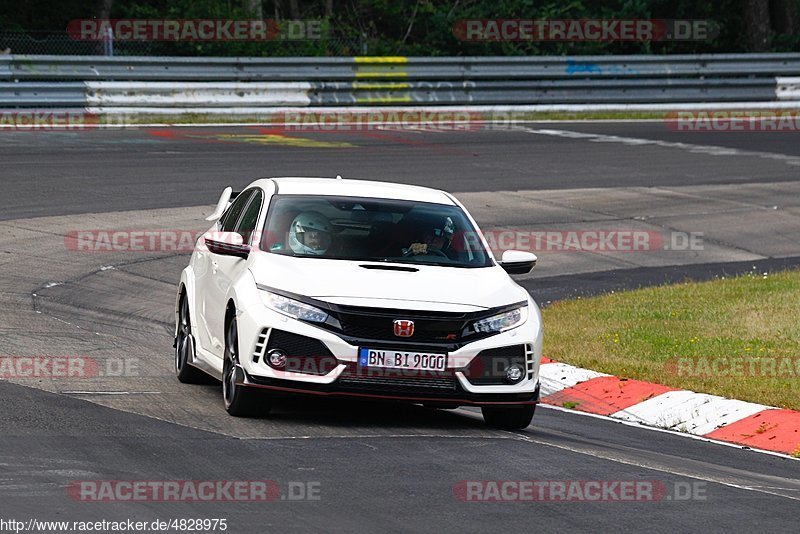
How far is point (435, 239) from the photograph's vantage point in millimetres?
10070

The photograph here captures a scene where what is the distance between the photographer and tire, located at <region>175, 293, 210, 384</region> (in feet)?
34.8

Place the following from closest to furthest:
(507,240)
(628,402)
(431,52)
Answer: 1. (628,402)
2. (507,240)
3. (431,52)

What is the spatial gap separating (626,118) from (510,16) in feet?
17.0

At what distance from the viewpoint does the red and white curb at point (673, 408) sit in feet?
33.0

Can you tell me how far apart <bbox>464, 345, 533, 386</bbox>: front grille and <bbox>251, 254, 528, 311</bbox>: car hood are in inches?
11.5

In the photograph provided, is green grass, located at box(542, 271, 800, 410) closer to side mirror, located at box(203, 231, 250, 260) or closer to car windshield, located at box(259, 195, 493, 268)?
car windshield, located at box(259, 195, 493, 268)

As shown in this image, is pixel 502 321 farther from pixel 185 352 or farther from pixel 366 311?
pixel 185 352

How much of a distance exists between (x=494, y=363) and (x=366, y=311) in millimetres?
881

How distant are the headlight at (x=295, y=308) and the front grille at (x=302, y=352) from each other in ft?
0.42

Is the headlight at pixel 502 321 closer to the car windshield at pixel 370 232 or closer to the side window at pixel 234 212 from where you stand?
the car windshield at pixel 370 232

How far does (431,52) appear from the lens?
119 feet

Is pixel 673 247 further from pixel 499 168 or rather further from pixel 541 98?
pixel 541 98

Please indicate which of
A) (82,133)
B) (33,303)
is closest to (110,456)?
(33,303)

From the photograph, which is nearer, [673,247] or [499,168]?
[673,247]
